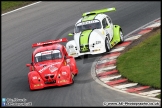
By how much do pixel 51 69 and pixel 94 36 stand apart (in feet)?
17.0

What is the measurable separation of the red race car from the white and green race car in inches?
102

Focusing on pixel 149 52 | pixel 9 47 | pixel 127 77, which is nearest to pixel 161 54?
pixel 149 52

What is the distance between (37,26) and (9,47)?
14.3 ft

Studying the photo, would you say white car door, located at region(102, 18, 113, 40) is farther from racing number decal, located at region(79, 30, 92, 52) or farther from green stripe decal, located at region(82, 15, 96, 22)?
racing number decal, located at region(79, 30, 92, 52)

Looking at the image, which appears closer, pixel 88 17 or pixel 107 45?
pixel 107 45

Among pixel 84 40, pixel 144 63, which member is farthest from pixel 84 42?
pixel 144 63

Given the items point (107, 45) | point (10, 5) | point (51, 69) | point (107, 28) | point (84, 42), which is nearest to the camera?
point (51, 69)

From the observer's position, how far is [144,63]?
25156 mm

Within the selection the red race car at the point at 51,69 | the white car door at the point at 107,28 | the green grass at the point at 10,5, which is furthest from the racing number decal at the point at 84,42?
the green grass at the point at 10,5

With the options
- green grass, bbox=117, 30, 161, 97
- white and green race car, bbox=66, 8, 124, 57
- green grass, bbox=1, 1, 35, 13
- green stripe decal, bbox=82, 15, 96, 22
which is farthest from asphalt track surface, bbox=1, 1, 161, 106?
green stripe decal, bbox=82, 15, 96, 22

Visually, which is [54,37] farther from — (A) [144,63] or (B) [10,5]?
(A) [144,63]

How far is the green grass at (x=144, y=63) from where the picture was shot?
2270cm

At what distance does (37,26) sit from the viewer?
35938 mm

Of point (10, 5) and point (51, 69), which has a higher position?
point (10, 5)
